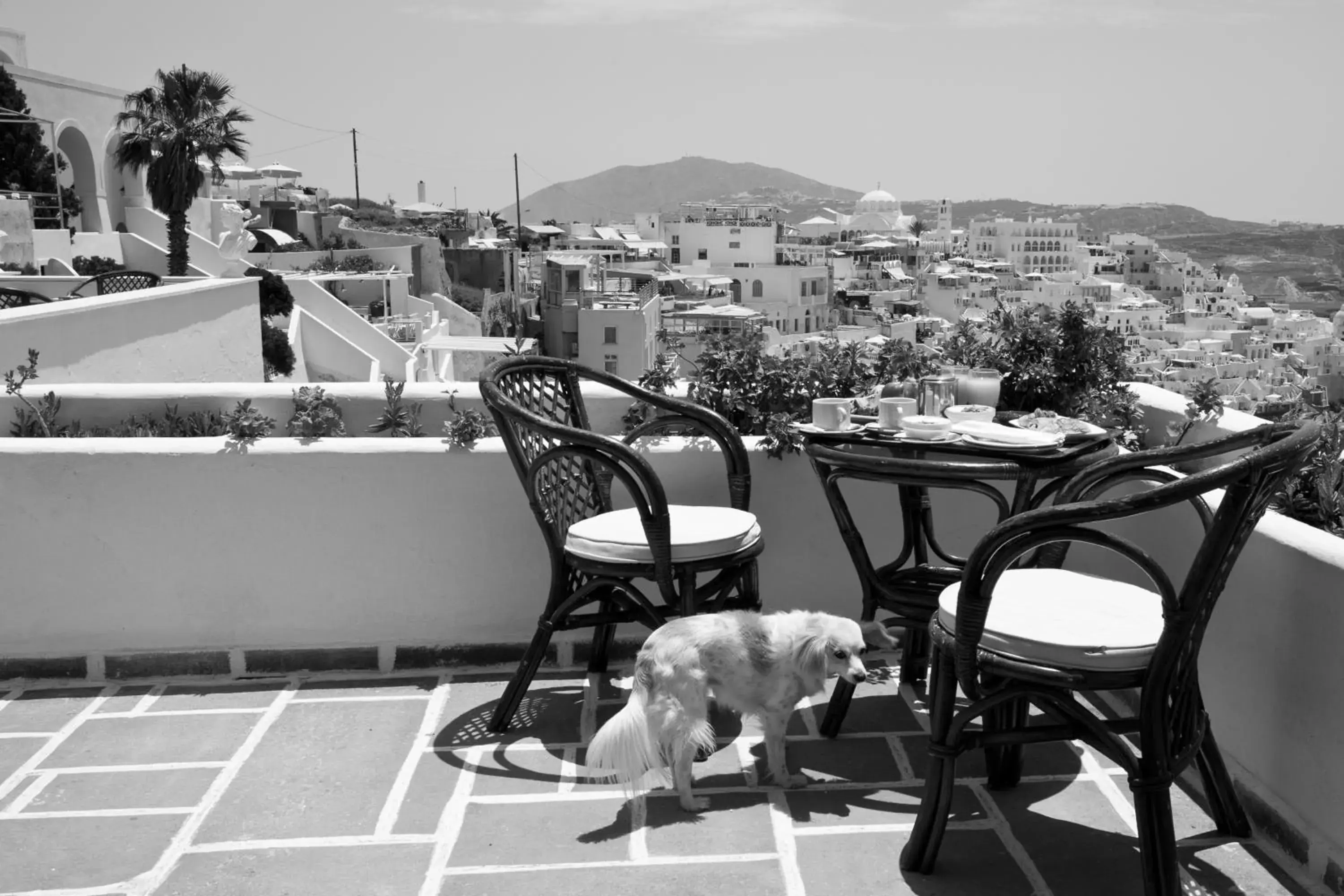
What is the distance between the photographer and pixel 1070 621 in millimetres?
2166

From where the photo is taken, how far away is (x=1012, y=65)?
3153cm

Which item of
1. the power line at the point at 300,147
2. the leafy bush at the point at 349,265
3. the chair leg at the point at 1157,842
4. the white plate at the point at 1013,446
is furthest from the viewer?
the power line at the point at 300,147

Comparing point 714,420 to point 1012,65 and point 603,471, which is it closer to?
point 603,471

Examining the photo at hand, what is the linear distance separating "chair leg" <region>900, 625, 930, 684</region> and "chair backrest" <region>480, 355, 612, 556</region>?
961mm

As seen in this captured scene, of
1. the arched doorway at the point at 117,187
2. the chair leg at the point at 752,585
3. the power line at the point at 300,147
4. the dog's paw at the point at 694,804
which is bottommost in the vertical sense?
the dog's paw at the point at 694,804

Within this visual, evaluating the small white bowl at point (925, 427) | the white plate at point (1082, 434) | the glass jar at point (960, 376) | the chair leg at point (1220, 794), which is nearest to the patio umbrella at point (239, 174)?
the glass jar at point (960, 376)

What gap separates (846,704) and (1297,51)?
23.3 feet

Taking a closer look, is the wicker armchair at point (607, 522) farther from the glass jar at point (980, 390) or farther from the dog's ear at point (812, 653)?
the glass jar at point (980, 390)

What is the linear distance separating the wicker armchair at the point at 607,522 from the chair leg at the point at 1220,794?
1.13m

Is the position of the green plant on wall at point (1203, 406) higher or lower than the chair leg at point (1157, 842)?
higher

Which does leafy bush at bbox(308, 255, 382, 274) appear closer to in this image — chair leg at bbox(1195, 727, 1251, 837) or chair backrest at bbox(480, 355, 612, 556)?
chair backrest at bbox(480, 355, 612, 556)

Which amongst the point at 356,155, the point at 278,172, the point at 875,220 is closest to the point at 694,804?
the point at 356,155

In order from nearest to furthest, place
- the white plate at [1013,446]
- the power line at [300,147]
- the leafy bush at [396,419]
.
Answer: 1. the white plate at [1013,446]
2. the leafy bush at [396,419]
3. the power line at [300,147]

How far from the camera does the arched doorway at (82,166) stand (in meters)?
30.7
